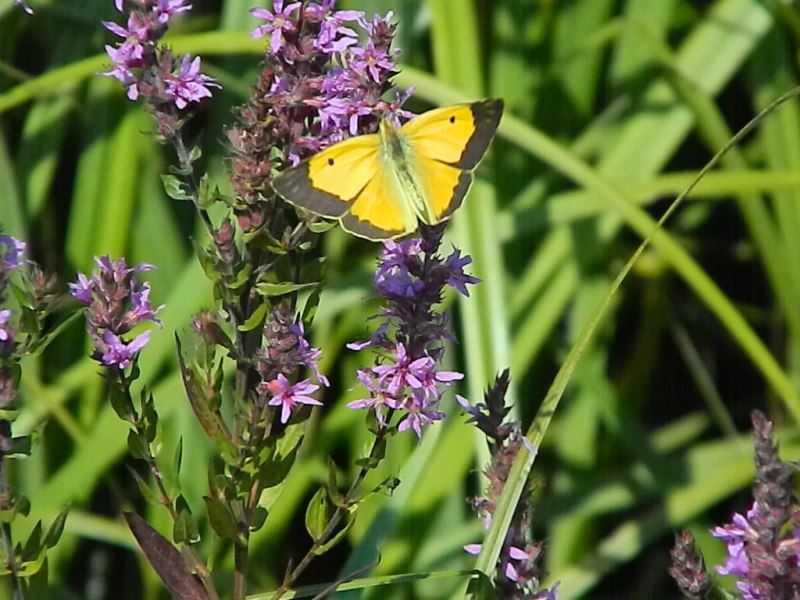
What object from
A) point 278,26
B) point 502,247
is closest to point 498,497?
point 278,26

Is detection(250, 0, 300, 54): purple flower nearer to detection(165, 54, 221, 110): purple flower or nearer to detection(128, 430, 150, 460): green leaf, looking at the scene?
detection(165, 54, 221, 110): purple flower

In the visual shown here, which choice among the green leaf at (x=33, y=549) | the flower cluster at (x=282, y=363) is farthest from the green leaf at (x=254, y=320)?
the green leaf at (x=33, y=549)

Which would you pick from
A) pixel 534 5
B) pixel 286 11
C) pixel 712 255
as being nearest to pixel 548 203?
pixel 534 5

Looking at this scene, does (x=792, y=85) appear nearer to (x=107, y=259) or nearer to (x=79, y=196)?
(x=79, y=196)

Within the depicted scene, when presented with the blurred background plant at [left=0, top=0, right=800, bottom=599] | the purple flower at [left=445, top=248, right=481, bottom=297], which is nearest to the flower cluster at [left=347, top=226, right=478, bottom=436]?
the purple flower at [left=445, top=248, right=481, bottom=297]

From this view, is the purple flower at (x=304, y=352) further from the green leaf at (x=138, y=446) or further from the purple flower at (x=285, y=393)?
the green leaf at (x=138, y=446)
